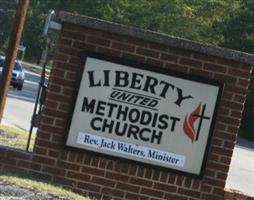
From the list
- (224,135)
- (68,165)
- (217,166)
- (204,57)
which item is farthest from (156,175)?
(204,57)

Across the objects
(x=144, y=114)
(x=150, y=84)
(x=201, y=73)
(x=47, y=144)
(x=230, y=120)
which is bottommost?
(x=47, y=144)

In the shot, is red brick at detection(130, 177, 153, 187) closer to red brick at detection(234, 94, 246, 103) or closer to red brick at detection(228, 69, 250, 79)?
red brick at detection(234, 94, 246, 103)

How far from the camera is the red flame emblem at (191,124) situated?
8820mm

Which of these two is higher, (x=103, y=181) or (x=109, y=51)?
(x=109, y=51)

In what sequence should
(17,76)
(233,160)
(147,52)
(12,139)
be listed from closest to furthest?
(147,52)
(12,139)
(233,160)
(17,76)

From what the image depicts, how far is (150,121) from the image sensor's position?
28.9 ft

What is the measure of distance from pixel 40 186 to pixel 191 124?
2102mm

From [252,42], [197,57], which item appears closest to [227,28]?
[252,42]

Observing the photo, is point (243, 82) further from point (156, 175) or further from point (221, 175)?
point (156, 175)

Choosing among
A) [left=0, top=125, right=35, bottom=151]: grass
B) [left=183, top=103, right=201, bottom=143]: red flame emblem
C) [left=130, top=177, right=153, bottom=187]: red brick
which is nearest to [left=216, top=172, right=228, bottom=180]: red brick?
[left=183, top=103, right=201, bottom=143]: red flame emblem

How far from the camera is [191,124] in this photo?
8.84 m

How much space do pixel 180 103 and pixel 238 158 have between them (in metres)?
16.0

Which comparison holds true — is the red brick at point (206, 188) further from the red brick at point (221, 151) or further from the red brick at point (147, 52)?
the red brick at point (147, 52)

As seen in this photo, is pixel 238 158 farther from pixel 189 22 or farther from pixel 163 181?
pixel 189 22
